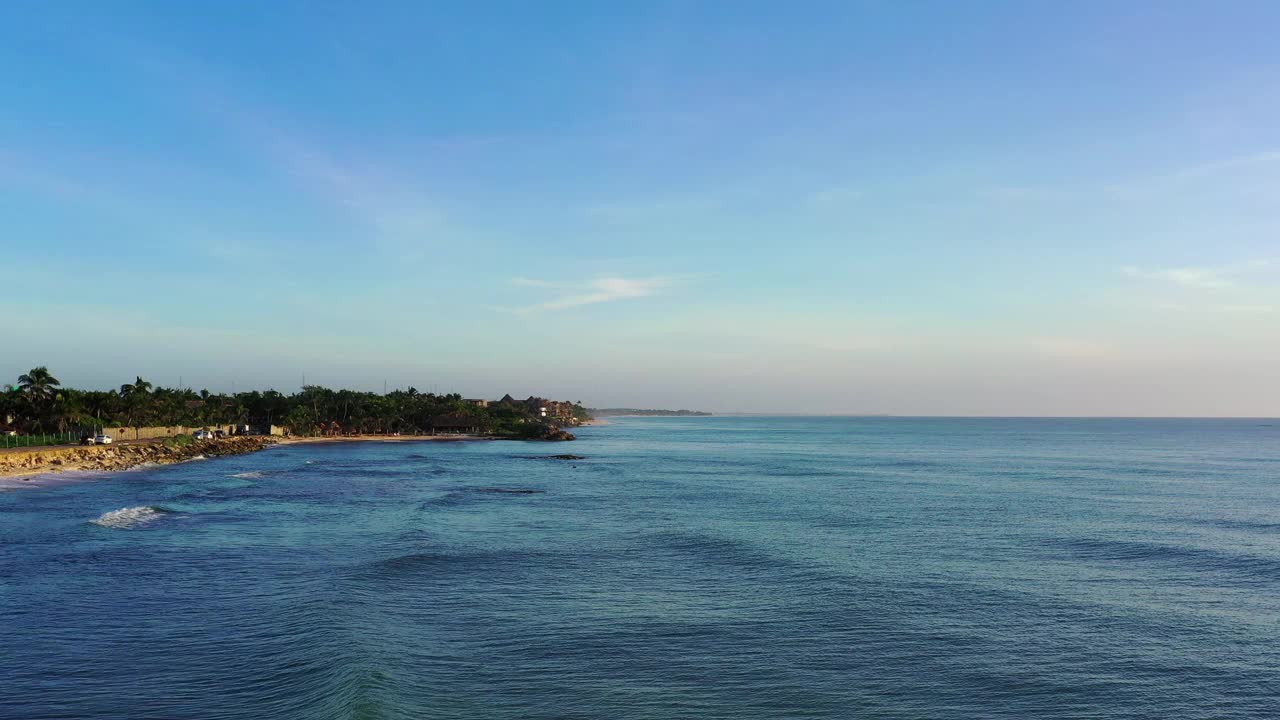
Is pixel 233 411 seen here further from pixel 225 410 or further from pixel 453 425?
pixel 453 425

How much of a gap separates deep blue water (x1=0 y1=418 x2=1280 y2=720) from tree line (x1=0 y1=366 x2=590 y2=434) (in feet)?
184

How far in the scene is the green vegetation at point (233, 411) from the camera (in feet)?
305

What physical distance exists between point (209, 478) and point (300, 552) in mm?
41716

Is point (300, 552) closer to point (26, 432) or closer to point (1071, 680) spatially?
point (1071, 680)

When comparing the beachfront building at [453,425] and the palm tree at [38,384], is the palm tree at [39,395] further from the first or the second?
the beachfront building at [453,425]

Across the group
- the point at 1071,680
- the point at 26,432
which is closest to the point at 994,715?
the point at 1071,680

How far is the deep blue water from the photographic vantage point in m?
15.3

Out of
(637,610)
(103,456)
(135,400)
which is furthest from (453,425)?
(637,610)

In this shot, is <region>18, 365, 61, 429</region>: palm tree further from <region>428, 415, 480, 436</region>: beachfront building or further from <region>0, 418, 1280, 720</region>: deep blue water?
<region>428, 415, 480, 436</region>: beachfront building

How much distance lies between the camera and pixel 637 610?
2156 cm

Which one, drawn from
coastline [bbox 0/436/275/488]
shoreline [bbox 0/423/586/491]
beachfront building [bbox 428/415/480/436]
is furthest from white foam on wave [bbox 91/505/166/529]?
beachfront building [bbox 428/415/480/436]

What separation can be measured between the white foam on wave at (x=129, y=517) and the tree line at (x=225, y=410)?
204ft

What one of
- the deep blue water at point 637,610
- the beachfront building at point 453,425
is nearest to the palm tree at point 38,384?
the deep blue water at point 637,610

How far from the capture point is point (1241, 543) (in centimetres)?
3344
